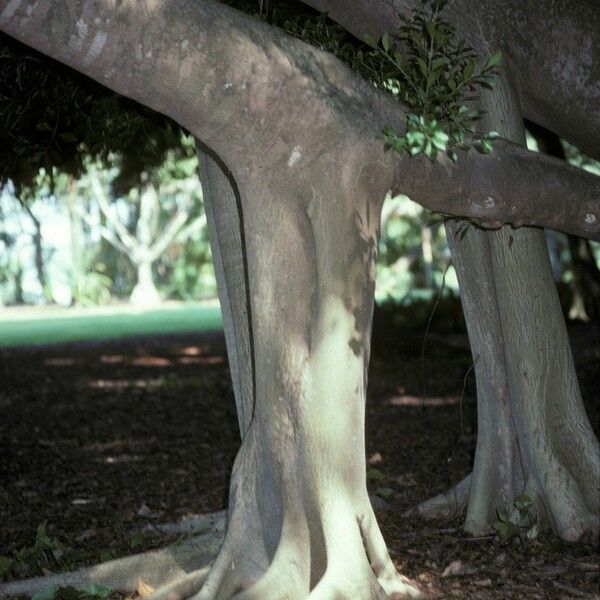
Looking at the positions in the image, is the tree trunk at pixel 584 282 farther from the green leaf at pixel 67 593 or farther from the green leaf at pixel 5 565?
the green leaf at pixel 67 593

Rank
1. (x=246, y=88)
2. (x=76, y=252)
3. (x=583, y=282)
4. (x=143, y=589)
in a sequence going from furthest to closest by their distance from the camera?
1. (x=76, y=252)
2. (x=583, y=282)
3. (x=143, y=589)
4. (x=246, y=88)

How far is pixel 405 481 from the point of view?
836 cm

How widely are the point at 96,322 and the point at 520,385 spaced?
22.6 metres

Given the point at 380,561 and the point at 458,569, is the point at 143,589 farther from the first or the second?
the point at 458,569

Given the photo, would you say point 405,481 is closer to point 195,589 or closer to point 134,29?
point 195,589

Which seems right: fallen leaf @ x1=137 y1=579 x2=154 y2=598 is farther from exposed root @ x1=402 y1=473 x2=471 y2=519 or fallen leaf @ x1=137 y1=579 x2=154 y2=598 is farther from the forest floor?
exposed root @ x1=402 y1=473 x2=471 y2=519

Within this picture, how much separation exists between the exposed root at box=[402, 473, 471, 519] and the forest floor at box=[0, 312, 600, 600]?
114mm

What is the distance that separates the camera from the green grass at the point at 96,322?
2347 cm

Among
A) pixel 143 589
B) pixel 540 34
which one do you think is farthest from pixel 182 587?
pixel 540 34

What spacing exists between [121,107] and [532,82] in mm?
3074

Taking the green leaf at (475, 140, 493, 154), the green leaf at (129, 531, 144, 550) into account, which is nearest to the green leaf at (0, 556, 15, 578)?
the green leaf at (129, 531, 144, 550)

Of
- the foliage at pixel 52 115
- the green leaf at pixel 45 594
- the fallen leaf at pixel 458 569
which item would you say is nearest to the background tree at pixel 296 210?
the green leaf at pixel 45 594

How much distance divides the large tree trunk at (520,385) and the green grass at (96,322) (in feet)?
53.1

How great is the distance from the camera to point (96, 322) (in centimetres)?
2786
